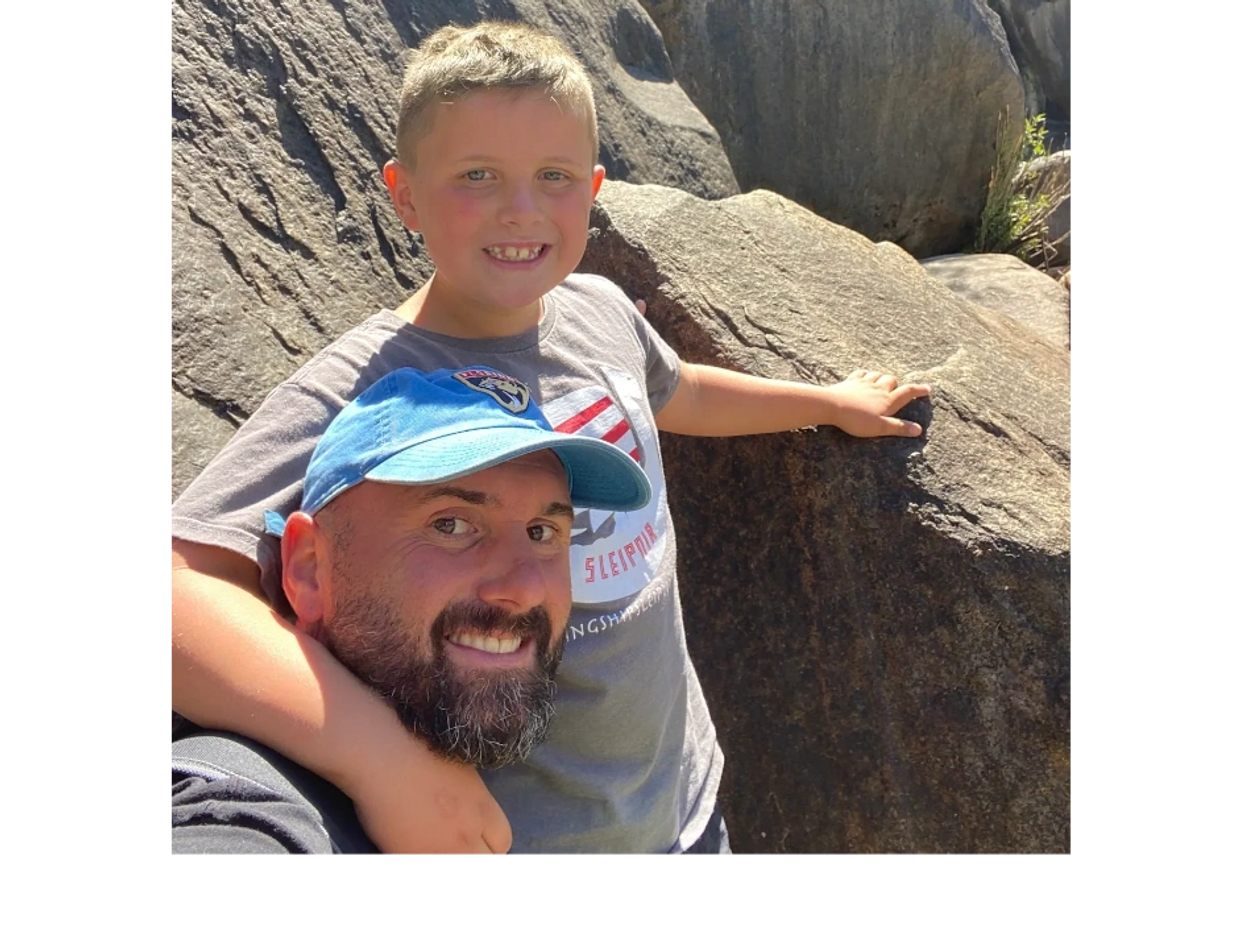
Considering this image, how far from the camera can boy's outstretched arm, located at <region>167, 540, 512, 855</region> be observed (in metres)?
1.37

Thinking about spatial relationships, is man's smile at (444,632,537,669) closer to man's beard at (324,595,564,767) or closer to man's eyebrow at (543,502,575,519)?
man's beard at (324,595,564,767)

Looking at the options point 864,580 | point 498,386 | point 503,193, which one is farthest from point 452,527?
point 864,580

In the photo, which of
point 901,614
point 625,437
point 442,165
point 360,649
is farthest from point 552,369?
point 901,614

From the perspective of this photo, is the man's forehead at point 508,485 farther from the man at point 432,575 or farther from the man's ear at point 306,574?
the man's ear at point 306,574

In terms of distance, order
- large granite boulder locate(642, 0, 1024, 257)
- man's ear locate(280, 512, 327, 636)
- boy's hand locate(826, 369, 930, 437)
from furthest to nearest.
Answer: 1. large granite boulder locate(642, 0, 1024, 257)
2. boy's hand locate(826, 369, 930, 437)
3. man's ear locate(280, 512, 327, 636)

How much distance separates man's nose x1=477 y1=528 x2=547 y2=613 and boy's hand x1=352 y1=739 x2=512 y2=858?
0.21 meters

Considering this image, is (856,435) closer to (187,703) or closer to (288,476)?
(288,476)

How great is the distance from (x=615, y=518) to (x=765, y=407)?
0.63 m

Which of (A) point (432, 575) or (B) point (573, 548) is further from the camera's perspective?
(B) point (573, 548)

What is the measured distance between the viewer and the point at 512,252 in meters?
1.83

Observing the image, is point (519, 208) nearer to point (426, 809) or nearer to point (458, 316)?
point (458, 316)

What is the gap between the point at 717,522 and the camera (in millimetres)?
2643

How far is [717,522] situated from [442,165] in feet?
3.77

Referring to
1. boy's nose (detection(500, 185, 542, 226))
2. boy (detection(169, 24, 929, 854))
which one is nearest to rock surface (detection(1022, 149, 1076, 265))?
boy (detection(169, 24, 929, 854))
